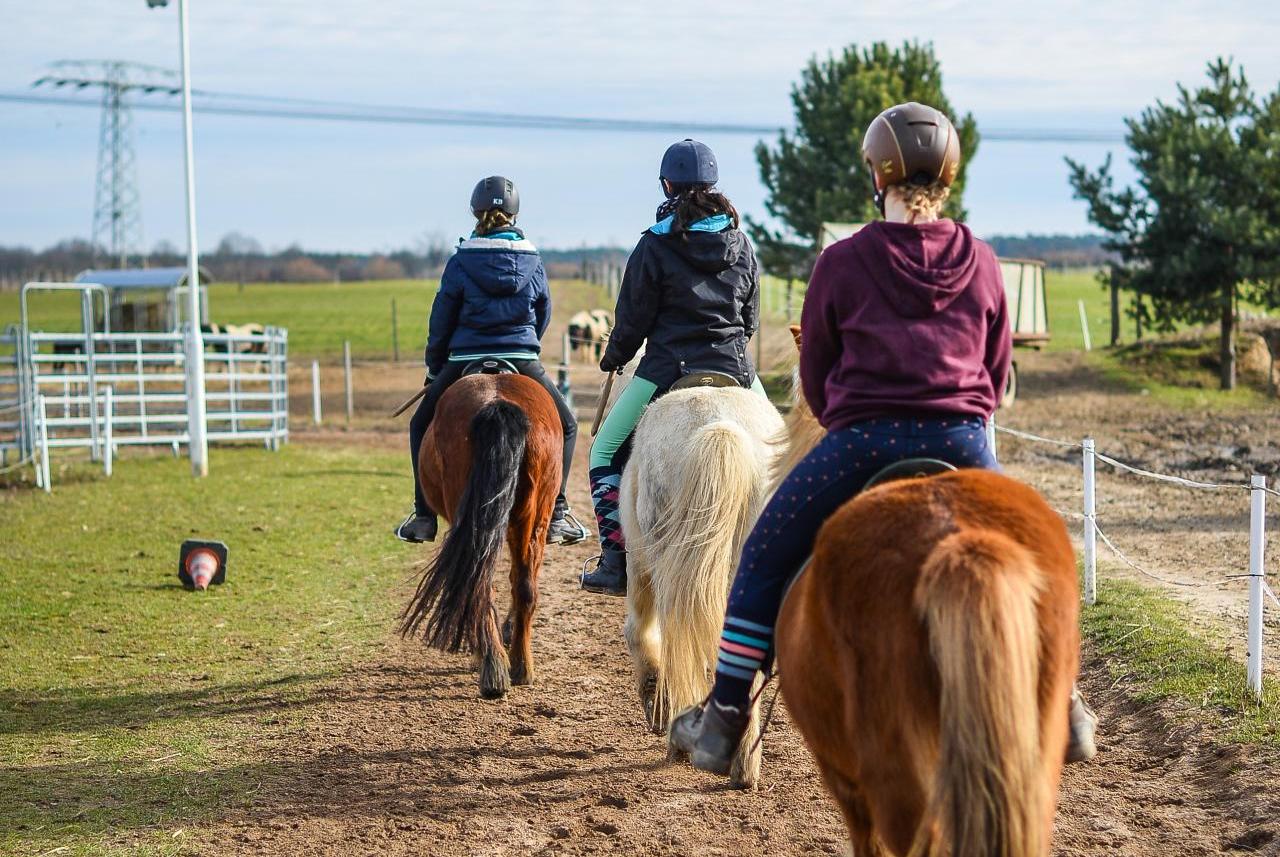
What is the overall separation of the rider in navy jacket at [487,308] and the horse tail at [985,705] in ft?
15.9

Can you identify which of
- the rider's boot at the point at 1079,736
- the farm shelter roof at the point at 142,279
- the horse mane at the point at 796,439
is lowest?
the rider's boot at the point at 1079,736

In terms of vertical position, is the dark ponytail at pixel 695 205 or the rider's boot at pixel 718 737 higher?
the dark ponytail at pixel 695 205

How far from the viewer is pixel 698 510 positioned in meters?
4.97

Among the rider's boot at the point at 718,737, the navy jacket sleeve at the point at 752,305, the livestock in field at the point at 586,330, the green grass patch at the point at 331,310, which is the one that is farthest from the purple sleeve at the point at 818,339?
the green grass patch at the point at 331,310

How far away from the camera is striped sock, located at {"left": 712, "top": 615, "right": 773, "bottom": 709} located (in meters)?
3.48

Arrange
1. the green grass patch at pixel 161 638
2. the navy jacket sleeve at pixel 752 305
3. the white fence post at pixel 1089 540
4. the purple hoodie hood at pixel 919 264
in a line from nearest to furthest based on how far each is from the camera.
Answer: the purple hoodie hood at pixel 919 264
the green grass patch at pixel 161 638
the navy jacket sleeve at pixel 752 305
the white fence post at pixel 1089 540

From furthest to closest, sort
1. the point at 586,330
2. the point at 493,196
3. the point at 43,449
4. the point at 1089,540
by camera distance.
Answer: the point at 586,330, the point at 43,449, the point at 1089,540, the point at 493,196

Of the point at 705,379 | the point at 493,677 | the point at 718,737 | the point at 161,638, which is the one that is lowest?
the point at 161,638

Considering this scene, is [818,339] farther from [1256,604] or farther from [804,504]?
[1256,604]

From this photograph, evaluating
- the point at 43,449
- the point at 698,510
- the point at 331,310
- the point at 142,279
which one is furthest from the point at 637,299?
the point at 331,310

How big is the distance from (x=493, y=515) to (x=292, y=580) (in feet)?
13.6

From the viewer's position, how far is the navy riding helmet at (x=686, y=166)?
577 cm

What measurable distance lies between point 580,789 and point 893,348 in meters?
2.82

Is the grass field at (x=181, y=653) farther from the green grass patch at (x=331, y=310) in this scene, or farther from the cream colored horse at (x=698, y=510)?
the green grass patch at (x=331, y=310)
